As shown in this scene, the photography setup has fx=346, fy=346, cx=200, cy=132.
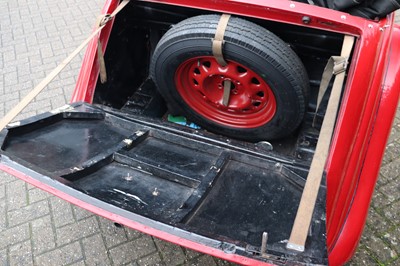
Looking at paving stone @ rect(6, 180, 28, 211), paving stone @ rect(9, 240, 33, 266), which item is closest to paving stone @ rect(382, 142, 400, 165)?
paving stone @ rect(9, 240, 33, 266)

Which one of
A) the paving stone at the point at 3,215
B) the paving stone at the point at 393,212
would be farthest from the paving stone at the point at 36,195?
the paving stone at the point at 393,212

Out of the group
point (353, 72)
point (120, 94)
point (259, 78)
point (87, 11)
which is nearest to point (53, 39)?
point (87, 11)

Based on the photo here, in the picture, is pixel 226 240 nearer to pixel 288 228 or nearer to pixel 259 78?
pixel 288 228

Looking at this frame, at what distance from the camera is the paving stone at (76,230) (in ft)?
7.36

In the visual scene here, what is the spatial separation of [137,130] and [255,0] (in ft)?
3.07

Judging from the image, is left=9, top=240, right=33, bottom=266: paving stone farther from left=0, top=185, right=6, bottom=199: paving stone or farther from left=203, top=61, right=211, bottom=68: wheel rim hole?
left=203, top=61, right=211, bottom=68: wheel rim hole

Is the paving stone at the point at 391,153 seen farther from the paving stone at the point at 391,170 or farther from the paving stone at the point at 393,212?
the paving stone at the point at 393,212

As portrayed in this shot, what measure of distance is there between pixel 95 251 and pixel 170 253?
47 cm

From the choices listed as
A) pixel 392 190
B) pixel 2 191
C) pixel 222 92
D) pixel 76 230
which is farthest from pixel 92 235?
pixel 392 190

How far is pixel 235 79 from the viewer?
6.38 ft

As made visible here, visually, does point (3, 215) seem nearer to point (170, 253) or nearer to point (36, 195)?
point (36, 195)

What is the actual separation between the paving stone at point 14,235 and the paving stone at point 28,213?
48 mm

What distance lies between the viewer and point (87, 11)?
486 centimetres

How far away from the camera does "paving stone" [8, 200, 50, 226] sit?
7.80 ft
